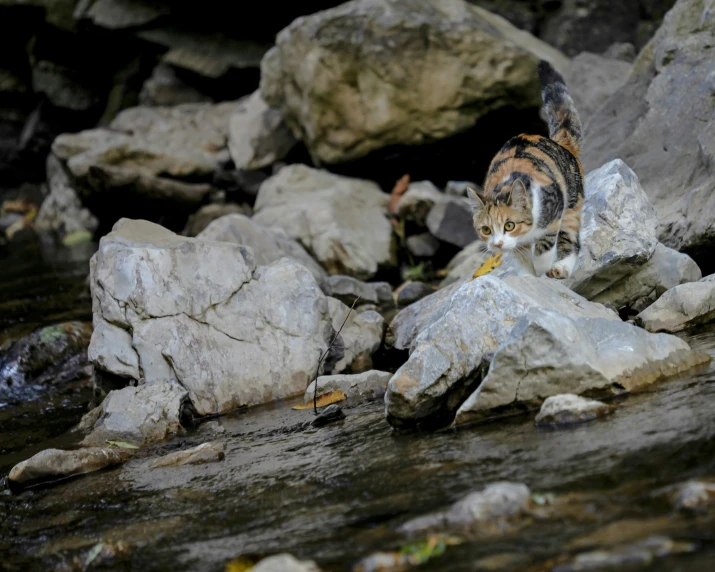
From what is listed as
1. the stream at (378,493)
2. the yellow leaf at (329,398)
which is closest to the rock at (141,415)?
the stream at (378,493)

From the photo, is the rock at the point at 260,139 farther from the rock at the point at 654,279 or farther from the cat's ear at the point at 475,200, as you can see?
the cat's ear at the point at 475,200

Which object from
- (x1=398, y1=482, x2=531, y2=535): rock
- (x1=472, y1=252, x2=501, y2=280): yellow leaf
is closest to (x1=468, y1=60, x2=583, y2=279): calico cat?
(x1=472, y1=252, x2=501, y2=280): yellow leaf

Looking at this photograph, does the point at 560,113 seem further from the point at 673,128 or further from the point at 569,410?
the point at 569,410

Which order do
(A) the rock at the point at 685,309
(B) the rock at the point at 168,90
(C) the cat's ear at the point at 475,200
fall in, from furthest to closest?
(B) the rock at the point at 168,90, (A) the rock at the point at 685,309, (C) the cat's ear at the point at 475,200

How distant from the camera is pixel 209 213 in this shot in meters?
12.5

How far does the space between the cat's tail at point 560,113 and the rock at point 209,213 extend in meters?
6.61

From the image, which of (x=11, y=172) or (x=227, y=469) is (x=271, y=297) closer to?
(x=227, y=469)

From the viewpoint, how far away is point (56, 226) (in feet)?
56.6

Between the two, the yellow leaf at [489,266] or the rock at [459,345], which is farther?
the yellow leaf at [489,266]

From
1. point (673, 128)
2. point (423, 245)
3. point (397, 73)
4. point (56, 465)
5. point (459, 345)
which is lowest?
point (423, 245)

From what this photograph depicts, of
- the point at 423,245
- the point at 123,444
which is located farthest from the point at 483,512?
the point at 423,245

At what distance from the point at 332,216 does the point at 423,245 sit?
1.17 metres

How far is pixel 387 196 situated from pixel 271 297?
5.22 m

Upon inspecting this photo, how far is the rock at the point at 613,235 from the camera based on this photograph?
5613mm
